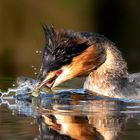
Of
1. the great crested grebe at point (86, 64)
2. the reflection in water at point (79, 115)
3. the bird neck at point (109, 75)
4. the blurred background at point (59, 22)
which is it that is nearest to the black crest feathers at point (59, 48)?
the great crested grebe at point (86, 64)

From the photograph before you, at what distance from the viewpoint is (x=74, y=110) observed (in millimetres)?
9820

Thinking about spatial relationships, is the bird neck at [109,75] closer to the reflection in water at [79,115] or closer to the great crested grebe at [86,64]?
the great crested grebe at [86,64]

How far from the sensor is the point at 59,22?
1994 cm

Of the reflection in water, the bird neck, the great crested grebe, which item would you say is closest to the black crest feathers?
the great crested grebe

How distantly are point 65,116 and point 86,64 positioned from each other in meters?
1.87

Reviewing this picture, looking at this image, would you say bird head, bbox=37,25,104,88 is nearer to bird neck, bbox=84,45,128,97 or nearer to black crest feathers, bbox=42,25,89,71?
black crest feathers, bbox=42,25,89,71

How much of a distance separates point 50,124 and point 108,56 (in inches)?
127

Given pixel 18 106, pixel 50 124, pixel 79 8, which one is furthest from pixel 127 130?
pixel 79 8

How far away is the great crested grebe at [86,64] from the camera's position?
10.4m

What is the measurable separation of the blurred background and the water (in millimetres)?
7143

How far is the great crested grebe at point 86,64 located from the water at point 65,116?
0.30 metres

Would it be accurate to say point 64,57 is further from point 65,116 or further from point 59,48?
point 65,116

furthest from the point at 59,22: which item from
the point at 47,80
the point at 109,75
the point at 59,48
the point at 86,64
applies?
the point at 47,80

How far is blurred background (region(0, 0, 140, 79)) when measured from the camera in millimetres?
19125
